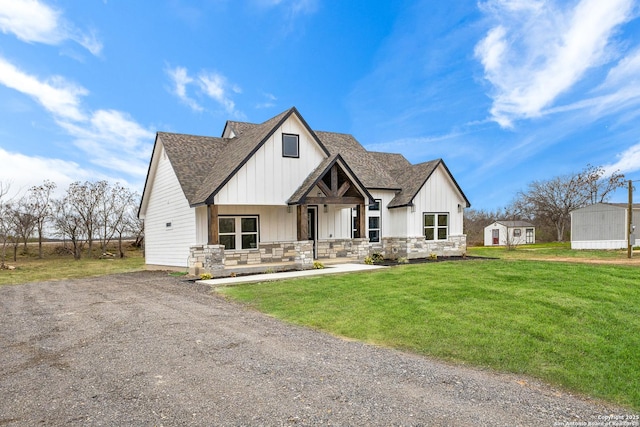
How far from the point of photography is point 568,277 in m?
10.9

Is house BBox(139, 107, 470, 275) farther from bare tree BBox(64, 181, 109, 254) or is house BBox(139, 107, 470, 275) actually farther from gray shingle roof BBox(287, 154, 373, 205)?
bare tree BBox(64, 181, 109, 254)

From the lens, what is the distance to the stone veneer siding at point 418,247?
65.0 ft

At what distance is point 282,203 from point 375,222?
21.4ft

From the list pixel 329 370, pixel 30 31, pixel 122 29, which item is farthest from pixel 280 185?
pixel 329 370

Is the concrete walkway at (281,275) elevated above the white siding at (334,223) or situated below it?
below

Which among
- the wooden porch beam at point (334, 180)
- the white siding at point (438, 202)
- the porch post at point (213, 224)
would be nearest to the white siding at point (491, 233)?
the white siding at point (438, 202)

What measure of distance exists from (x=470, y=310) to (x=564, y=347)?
6.75ft

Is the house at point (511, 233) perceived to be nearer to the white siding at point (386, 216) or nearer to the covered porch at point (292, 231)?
the white siding at point (386, 216)

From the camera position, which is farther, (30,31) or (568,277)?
(30,31)

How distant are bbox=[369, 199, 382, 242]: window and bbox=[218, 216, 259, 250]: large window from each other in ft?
22.0

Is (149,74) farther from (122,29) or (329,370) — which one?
(329,370)

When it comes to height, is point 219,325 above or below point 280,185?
below

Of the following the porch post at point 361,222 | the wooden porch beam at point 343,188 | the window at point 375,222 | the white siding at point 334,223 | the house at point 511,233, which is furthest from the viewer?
the house at point 511,233

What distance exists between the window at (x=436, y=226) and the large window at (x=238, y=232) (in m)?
9.60
